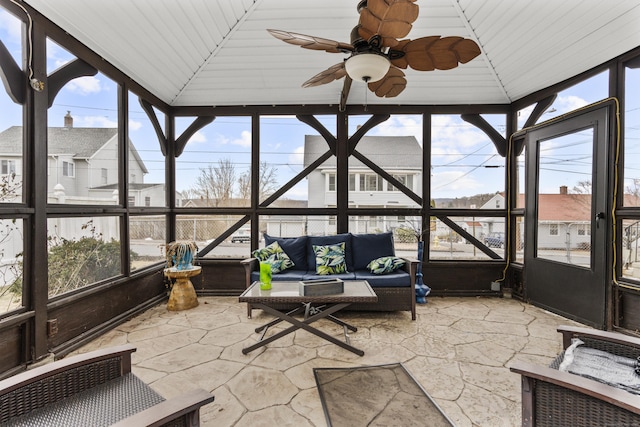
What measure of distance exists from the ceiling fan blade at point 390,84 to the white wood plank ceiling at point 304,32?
0.96 m

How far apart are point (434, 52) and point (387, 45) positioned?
0.33 meters

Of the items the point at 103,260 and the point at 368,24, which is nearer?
the point at 368,24

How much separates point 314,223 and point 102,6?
3314 mm

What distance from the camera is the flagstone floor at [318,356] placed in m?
1.91

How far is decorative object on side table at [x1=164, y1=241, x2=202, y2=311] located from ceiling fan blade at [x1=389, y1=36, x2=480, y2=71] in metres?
3.27

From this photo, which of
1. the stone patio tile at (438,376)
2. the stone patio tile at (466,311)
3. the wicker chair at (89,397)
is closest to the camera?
the wicker chair at (89,397)

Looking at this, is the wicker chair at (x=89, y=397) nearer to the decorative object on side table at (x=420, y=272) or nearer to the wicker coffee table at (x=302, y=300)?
the wicker coffee table at (x=302, y=300)

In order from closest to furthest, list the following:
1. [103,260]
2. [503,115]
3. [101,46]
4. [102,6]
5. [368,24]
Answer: [368,24]
[102,6]
[101,46]
[103,260]
[503,115]

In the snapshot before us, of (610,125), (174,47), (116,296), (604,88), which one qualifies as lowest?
(116,296)

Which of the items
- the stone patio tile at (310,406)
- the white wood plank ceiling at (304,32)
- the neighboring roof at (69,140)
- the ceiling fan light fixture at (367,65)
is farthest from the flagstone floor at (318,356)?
the white wood plank ceiling at (304,32)

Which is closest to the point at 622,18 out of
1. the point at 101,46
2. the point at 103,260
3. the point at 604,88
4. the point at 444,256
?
the point at 604,88

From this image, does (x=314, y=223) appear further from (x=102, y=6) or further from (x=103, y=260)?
(x=102, y=6)

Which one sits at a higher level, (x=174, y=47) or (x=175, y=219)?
(x=174, y=47)

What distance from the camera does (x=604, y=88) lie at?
3229mm
